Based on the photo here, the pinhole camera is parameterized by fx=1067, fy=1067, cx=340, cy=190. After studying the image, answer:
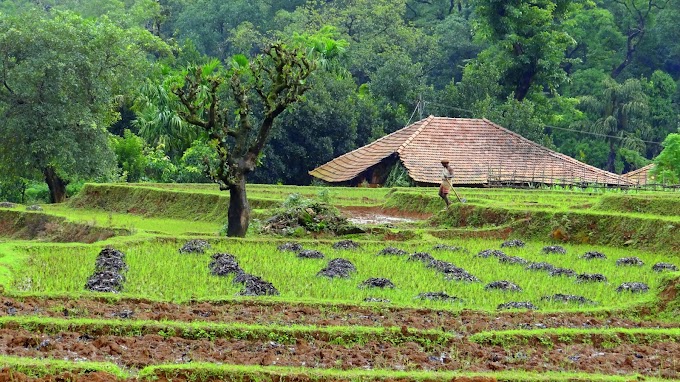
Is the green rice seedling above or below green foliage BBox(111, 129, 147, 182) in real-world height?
below

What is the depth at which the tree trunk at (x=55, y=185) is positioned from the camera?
35031 mm

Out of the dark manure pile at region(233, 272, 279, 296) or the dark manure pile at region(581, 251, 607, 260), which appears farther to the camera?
the dark manure pile at region(581, 251, 607, 260)

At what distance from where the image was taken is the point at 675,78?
61.2m

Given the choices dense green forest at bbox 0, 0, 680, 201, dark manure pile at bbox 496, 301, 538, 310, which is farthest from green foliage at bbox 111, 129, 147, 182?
dark manure pile at bbox 496, 301, 538, 310

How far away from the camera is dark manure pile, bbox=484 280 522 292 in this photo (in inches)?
570

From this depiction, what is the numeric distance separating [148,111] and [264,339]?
121 ft

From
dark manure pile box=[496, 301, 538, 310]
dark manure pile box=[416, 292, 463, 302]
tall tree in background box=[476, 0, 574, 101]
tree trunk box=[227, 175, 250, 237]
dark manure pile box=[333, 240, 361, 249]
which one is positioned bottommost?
dark manure pile box=[496, 301, 538, 310]

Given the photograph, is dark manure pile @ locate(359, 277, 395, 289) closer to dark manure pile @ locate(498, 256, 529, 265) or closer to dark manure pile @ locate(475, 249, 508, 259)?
dark manure pile @ locate(498, 256, 529, 265)

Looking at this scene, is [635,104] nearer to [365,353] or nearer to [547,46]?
[547,46]

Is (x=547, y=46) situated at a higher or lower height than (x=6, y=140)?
higher

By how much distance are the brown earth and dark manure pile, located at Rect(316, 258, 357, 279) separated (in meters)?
2.78

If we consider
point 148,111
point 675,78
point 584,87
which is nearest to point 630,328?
point 148,111

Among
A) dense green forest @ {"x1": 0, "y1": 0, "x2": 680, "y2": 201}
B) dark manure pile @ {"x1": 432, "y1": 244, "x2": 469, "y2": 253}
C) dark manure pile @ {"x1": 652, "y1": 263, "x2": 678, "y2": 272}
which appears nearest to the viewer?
dark manure pile @ {"x1": 652, "y1": 263, "x2": 678, "y2": 272}

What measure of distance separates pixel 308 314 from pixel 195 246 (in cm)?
626
